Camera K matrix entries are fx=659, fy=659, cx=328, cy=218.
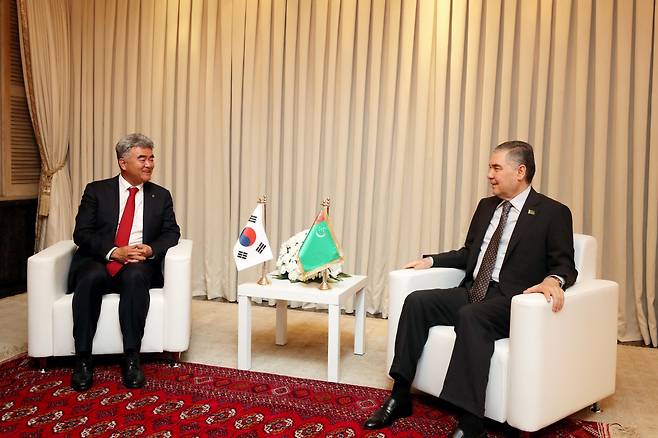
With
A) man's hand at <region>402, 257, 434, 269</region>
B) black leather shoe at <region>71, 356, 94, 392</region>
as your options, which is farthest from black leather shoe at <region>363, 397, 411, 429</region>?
black leather shoe at <region>71, 356, 94, 392</region>

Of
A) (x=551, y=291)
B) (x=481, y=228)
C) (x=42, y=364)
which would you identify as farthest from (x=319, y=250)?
(x=42, y=364)

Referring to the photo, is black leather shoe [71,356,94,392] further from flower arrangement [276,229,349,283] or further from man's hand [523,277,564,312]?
man's hand [523,277,564,312]

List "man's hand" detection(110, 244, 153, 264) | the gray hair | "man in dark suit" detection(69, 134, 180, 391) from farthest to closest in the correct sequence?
the gray hair, "man's hand" detection(110, 244, 153, 264), "man in dark suit" detection(69, 134, 180, 391)

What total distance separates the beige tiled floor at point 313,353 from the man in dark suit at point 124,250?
1.85ft

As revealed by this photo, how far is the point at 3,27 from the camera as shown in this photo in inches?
215

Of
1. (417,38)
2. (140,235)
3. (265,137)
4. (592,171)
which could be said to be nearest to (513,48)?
(417,38)

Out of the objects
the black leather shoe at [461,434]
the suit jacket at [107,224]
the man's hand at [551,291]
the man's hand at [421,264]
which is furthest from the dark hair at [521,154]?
the suit jacket at [107,224]

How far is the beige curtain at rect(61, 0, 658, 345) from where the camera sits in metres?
4.56

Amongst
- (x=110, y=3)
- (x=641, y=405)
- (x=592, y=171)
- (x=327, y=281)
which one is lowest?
(x=641, y=405)

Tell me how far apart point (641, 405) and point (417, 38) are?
116 inches

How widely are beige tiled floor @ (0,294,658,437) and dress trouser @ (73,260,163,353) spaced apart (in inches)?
21.0

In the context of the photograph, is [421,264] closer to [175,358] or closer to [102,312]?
[175,358]

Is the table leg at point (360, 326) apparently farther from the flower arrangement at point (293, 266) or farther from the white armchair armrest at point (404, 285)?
the white armchair armrest at point (404, 285)

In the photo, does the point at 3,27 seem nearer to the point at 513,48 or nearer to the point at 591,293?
the point at 513,48
